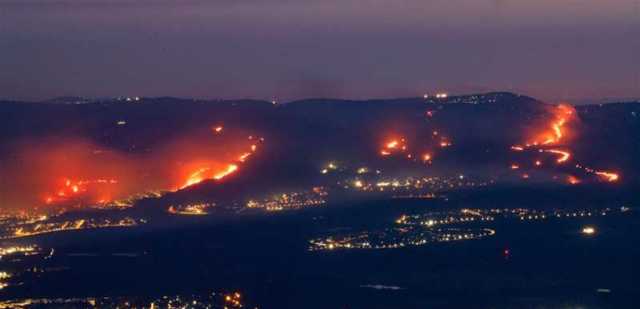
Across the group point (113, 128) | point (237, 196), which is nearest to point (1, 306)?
point (237, 196)

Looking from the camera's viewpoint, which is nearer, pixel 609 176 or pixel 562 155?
pixel 609 176

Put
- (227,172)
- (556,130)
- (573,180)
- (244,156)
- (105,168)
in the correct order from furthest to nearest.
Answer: (556,130) < (244,156) < (227,172) < (105,168) < (573,180)

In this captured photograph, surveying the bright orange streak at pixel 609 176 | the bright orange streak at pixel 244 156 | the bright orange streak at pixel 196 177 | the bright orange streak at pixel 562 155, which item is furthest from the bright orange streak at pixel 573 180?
the bright orange streak at pixel 196 177

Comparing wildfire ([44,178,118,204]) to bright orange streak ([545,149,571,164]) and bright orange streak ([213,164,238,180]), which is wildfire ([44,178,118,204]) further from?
bright orange streak ([545,149,571,164])

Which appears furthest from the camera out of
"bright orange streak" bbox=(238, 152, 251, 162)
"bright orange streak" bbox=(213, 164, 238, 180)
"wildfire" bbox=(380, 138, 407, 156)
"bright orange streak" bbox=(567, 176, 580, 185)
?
"wildfire" bbox=(380, 138, 407, 156)

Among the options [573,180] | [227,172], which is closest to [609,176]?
[573,180]

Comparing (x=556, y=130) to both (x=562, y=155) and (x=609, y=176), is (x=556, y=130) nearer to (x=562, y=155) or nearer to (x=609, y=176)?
(x=562, y=155)

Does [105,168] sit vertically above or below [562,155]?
below

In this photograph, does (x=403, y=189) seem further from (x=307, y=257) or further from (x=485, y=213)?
(x=307, y=257)

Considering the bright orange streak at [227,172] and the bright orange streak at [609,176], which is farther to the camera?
the bright orange streak at [609,176]

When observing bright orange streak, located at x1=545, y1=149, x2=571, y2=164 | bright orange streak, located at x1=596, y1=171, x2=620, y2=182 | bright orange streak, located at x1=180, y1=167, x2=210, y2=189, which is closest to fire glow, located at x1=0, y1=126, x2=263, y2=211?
bright orange streak, located at x1=180, y1=167, x2=210, y2=189

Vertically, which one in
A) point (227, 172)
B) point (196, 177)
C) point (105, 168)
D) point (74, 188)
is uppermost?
point (105, 168)

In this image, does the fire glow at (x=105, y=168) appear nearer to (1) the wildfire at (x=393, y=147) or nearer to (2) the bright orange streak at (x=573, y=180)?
(1) the wildfire at (x=393, y=147)
